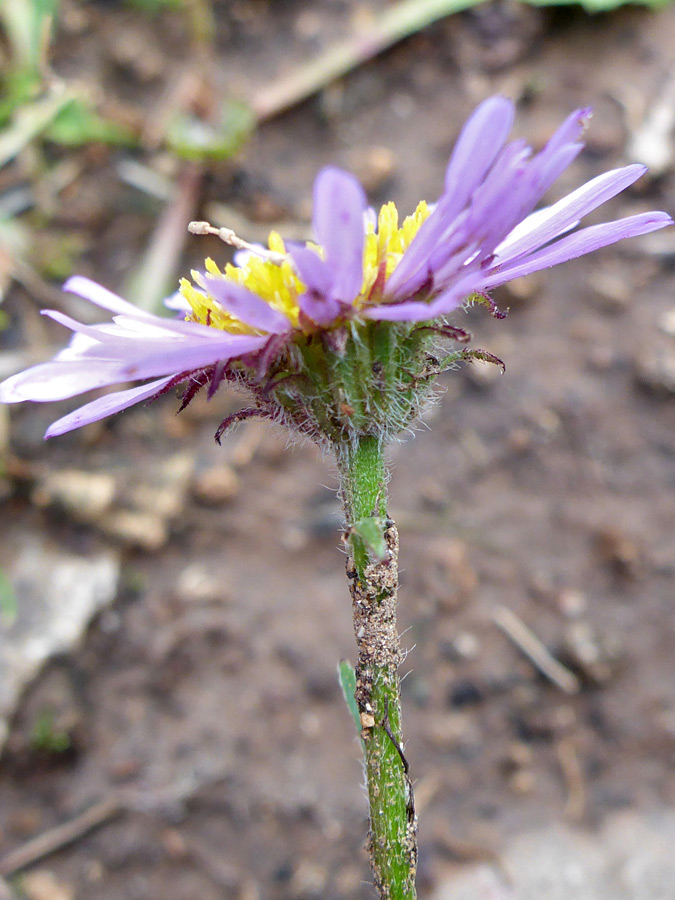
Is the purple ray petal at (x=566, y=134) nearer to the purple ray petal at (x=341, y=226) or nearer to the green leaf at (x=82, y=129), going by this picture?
the purple ray petal at (x=341, y=226)

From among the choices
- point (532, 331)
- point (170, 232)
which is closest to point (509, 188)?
point (532, 331)

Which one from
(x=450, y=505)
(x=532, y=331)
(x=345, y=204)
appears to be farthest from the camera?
(x=532, y=331)

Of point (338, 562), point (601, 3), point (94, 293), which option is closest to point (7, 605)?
point (338, 562)

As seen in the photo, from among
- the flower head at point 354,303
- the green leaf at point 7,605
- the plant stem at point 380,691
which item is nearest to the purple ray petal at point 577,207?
the flower head at point 354,303

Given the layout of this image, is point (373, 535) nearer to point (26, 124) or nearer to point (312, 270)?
point (312, 270)

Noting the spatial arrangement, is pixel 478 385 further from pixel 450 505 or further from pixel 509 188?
pixel 509 188
